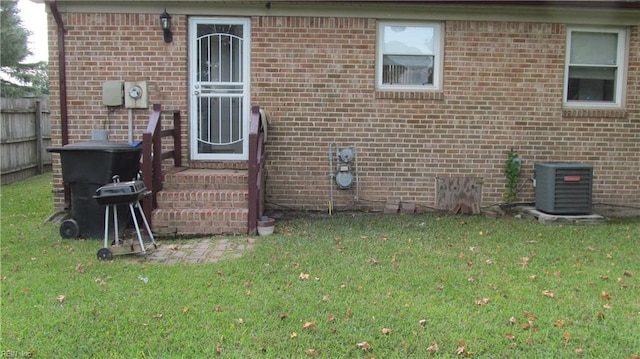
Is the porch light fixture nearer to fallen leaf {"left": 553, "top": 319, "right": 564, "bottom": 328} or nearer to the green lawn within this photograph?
the green lawn

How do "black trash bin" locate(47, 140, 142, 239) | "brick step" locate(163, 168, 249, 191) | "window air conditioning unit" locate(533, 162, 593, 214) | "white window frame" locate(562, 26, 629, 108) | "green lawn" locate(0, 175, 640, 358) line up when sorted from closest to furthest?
"green lawn" locate(0, 175, 640, 358), "black trash bin" locate(47, 140, 142, 239), "brick step" locate(163, 168, 249, 191), "window air conditioning unit" locate(533, 162, 593, 214), "white window frame" locate(562, 26, 629, 108)

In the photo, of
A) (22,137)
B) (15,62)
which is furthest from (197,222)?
(15,62)

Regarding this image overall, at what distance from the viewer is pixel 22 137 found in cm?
1263

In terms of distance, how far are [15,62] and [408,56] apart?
20.1 m

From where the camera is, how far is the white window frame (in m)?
7.88

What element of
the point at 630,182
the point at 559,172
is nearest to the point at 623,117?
the point at 630,182

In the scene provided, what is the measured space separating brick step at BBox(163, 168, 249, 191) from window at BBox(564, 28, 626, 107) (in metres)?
5.01

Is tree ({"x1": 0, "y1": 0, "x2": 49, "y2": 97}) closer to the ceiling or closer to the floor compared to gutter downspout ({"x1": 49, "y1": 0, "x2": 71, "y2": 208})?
closer to the ceiling

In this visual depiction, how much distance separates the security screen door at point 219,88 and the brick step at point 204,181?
94 cm

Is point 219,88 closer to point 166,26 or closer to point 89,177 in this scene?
point 166,26

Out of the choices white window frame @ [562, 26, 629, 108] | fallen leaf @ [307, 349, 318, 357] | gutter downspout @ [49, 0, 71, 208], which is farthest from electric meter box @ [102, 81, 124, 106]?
white window frame @ [562, 26, 629, 108]

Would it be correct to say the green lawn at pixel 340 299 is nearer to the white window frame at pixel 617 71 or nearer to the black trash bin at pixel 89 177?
the black trash bin at pixel 89 177

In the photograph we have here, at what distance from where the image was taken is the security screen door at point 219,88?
7645 millimetres

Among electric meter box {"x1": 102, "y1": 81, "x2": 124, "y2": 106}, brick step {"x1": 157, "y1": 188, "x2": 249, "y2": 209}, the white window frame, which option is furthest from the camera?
the white window frame
